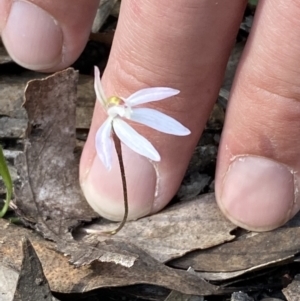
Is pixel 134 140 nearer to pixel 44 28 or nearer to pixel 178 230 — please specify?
pixel 178 230

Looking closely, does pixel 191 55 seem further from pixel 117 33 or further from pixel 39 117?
pixel 39 117

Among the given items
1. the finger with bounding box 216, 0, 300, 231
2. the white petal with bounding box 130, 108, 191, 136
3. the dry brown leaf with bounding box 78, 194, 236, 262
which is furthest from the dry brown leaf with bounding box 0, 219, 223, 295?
the white petal with bounding box 130, 108, 191, 136

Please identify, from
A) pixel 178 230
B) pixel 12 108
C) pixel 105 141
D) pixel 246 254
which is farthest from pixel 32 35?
pixel 246 254

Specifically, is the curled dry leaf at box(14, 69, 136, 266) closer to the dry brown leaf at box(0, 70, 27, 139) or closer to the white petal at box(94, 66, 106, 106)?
the dry brown leaf at box(0, 70, 27, 139)

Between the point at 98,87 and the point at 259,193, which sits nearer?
the point at 98,87

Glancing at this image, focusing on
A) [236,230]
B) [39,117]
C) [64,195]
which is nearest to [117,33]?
[39,117]

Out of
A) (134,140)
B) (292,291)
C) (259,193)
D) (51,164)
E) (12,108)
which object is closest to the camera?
(134,140)

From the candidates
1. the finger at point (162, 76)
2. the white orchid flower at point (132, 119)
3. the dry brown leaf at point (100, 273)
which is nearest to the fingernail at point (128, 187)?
the finger at point (162, 76)
